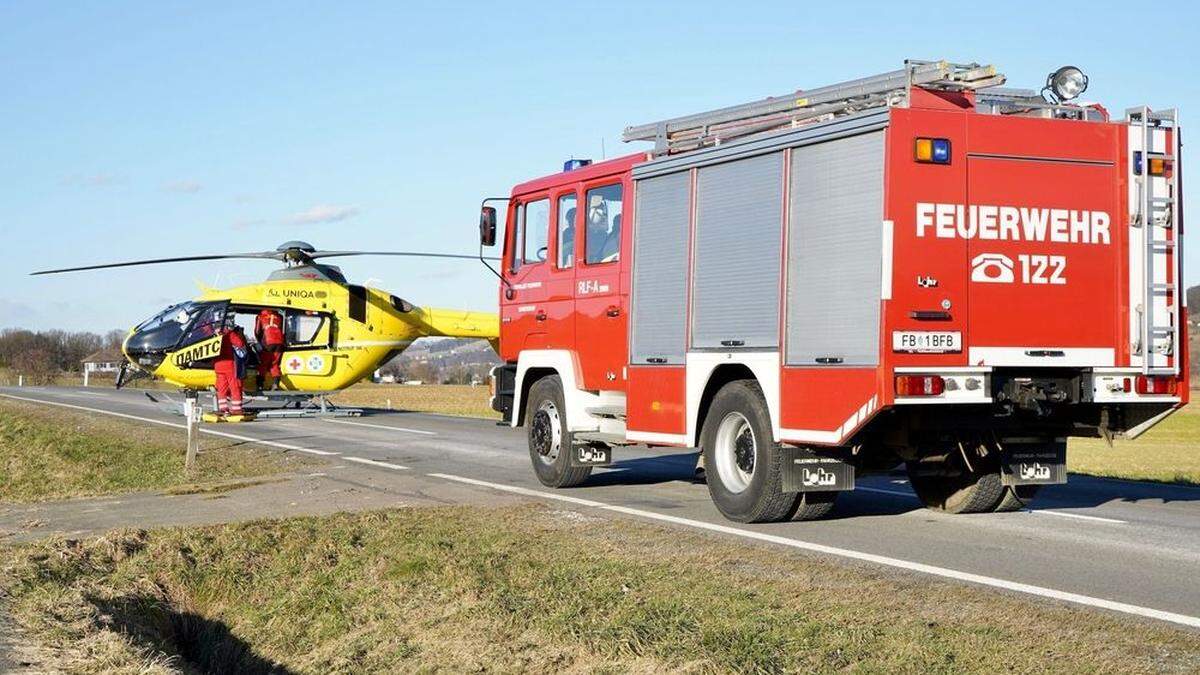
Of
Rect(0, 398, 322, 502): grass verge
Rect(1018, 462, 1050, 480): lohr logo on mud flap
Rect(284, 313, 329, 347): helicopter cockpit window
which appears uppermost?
Rect(284, 313, 329, 347): helicopter cockpit window

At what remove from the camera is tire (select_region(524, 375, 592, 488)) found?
1317 cm

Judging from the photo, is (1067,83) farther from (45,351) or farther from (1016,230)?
(45,351)

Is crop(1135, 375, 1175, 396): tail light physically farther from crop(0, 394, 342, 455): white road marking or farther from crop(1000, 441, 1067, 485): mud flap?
crop(0, 394, 342, 455): white road marking

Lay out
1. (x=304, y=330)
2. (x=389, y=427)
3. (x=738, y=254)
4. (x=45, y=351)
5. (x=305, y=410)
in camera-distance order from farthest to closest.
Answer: (x=45, y=351) → (x=304, y=330) → (x=305, y=410) → (x=389, y=427) → (x=738, y=254)

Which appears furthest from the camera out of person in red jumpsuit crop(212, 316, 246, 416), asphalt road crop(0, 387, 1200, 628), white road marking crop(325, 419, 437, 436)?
person in red jumpsuit crop(212, 316, 246, 416)

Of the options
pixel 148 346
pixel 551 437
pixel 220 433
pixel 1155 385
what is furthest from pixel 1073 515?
pixel 148 346

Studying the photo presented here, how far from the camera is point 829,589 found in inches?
294

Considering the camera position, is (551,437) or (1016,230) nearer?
(1016,230)

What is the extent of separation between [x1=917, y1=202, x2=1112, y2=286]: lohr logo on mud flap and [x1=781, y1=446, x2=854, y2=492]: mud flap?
1.79 m

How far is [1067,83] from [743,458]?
12.6 ft

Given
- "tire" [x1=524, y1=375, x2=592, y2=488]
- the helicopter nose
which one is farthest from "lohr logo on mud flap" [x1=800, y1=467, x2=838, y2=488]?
the helicopter nose

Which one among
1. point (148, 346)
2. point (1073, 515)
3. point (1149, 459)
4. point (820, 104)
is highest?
point (820, 104)

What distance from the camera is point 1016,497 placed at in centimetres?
1110

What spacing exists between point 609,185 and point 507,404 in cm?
308
